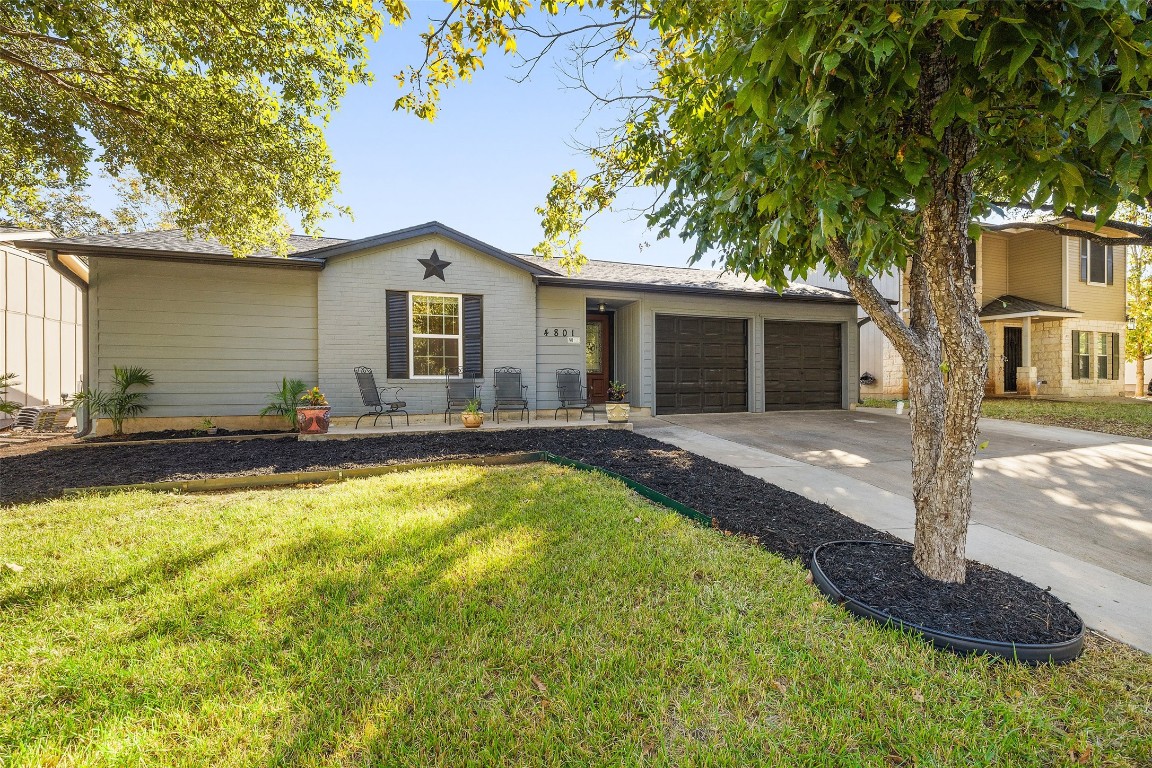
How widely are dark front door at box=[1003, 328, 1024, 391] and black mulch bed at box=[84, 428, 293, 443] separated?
68.7ft

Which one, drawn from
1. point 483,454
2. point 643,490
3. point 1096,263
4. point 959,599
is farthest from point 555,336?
point 1096,263

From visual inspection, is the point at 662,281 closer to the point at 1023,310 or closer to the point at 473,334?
the point at 473,334

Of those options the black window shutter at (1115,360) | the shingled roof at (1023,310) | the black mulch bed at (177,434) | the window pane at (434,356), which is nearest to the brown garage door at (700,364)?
the window pane at (434,356)

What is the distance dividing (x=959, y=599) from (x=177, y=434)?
410 inches

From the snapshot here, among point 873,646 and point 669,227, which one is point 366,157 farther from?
point 873,646

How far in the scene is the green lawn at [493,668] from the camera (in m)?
1.60

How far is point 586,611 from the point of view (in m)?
2.39

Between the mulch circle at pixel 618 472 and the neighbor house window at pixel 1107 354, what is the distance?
17.6 meters

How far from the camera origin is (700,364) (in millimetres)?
11203

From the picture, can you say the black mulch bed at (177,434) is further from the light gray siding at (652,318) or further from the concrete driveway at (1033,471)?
the concrete driveway at (1033,471)

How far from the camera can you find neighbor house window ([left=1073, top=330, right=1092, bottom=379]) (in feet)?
48.2

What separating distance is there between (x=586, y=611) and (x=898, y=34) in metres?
2.64

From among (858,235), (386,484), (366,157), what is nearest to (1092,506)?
(858,235)

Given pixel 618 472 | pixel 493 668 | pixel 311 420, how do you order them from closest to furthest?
pixel 493 668 → pixel 618 472 → pixel 311 420
